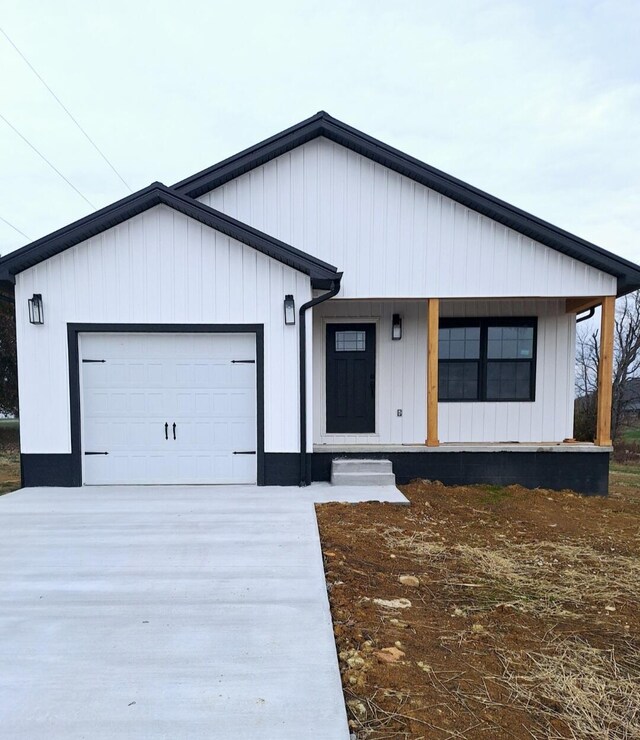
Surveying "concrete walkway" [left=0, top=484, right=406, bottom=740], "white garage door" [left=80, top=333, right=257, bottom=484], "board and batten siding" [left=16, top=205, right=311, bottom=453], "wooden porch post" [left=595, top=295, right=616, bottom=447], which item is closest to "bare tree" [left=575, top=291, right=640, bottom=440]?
"wooden porch post" [left=595, top=295, right=616, bottom=447]

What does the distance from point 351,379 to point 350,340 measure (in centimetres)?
71

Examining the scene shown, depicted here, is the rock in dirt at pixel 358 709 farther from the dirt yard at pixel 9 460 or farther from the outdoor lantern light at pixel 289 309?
the dirt yard at pixel 9 460

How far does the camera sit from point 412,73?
13.2 m

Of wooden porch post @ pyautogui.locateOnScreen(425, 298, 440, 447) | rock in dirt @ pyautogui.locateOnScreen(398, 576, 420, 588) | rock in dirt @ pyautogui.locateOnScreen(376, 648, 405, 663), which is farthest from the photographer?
wooden porch post @ pyautogui.locateOnScreen(425, 298, 440, 447)

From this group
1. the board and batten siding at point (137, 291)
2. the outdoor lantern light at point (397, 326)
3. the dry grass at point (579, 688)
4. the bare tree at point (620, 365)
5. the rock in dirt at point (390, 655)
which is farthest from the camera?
the bare tree at point (620, 365)

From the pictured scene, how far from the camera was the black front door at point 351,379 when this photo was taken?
25.2 ft

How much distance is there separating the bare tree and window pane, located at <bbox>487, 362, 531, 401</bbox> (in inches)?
514

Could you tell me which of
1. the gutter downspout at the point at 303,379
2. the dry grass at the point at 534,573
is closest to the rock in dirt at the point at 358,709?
the dry grass at the point at 534,573

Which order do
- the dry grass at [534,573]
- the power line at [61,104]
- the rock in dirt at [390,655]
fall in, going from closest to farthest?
1. the rock in dirt at [390,655]
2. the dry grass at [534,573]
3. the power line at [61,104]

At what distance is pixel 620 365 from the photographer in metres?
21.5

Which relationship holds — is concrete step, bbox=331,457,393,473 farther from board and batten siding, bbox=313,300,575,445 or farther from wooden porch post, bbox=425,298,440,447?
board and batten siding, bbox=313,300,575,445

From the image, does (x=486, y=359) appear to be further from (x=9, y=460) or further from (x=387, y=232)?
(x=9, y=460)

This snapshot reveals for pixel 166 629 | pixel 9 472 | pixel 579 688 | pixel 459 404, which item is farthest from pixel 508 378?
pixel 9 472

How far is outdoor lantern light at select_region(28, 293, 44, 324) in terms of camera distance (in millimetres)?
5754
